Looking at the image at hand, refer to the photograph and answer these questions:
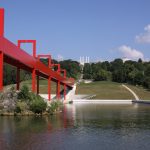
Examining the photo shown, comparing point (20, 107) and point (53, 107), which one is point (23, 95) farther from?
point (53, 107)

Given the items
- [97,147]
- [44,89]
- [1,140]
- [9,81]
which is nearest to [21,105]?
[1,140]

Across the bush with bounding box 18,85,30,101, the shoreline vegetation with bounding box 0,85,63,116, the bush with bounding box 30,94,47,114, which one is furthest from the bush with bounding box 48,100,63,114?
the bush with bounding box 18,85,30,101

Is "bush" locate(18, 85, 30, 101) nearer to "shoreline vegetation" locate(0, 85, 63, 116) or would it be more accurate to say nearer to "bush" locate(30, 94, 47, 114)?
"shoreline vegetation" locate(0, 85, 63, 116)

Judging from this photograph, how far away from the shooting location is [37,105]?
39.4 metres

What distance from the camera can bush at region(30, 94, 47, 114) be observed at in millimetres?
39031

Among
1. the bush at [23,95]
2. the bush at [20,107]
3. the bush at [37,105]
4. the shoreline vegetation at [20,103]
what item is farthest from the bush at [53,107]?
the bush at [20,107]

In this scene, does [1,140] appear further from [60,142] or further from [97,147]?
[97,147]

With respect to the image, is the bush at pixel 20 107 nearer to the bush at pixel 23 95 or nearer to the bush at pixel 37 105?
the bush at pixel 23 95

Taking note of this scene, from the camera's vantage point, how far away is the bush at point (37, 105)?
39.0 m

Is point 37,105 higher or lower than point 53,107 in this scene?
higher

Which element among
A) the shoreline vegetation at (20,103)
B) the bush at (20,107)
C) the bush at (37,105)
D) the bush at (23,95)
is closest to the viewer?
the bush at (20,107)

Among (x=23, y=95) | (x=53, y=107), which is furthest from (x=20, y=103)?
(x=53, y=107)

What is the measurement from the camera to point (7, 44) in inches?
1203

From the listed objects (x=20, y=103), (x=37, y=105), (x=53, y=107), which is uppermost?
(x=20, y=103)
